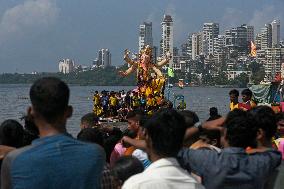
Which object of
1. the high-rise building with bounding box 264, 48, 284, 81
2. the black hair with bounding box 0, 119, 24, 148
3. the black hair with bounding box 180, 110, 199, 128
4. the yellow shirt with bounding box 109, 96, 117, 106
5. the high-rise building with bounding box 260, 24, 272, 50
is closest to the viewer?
the black hair with bounding box 180, 110, 199, 128

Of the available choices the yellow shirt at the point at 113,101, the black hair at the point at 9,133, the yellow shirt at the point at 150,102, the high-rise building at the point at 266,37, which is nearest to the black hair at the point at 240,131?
the black hair at the point at 9,133

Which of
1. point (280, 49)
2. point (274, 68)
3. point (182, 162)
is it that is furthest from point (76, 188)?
point (280, 49)

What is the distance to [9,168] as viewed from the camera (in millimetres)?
3363

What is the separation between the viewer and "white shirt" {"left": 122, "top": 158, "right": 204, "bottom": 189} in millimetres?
3396

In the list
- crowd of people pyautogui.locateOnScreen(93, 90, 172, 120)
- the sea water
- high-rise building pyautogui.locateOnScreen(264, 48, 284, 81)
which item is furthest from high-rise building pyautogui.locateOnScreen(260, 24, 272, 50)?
crowd of people pyautogui.locateOnScreen(93, 90, 172, 120)

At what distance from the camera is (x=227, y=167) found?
4.23 m

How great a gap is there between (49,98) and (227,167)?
54.8 inches

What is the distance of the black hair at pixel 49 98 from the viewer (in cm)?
344

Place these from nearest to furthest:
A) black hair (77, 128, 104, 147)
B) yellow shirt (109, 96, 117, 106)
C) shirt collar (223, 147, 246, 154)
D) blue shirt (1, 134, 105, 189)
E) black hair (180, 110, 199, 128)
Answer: blue shirt (1, 134, 105, 189) → shirt collar (223, 147, 246, 154) → black hair (180, 110, 199, 128) → black hair (77, 128, 104, 147) → yellow shirt (109, 96, 117, 106)

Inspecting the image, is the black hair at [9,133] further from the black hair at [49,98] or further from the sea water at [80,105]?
the black hair at [49,98]

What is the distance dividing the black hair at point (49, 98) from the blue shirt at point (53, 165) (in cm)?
12

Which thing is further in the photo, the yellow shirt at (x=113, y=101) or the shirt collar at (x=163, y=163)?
the yellow shirt at (x=113, y=101)

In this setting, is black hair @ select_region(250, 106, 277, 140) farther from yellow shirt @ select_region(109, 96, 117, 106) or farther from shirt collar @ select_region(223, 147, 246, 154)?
yellow shirt @ select_region(109, 96, 117, 106)

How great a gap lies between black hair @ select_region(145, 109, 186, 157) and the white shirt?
0.24 ft
